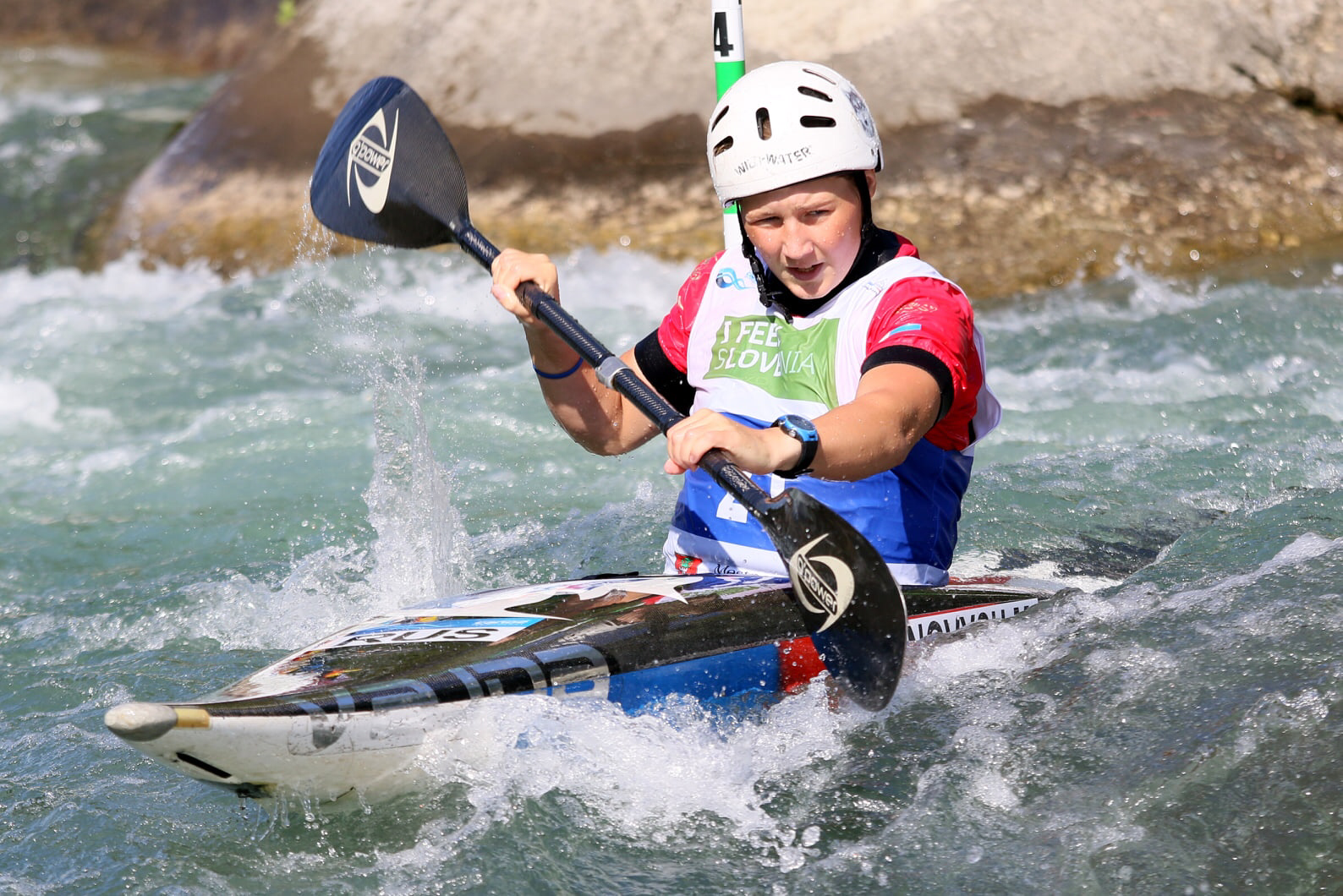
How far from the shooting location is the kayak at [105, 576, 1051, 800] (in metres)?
2.38

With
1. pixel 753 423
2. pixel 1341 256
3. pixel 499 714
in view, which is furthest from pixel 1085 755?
pixel 1341 256

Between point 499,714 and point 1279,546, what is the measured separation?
2.22 m

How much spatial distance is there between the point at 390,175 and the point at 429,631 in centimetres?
157

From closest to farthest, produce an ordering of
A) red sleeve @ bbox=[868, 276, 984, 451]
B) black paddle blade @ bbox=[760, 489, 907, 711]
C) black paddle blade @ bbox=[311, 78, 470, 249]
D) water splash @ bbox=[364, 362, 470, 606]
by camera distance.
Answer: black paddle blade @ bbox=[760, 489, 907, 711] → red sleeve @ bbox=[868, 276, 984, 451] → black paddle blade @ bbox=[311, 78, 470, 249] → water splash @ bbox=[364, 362, 470, 606]

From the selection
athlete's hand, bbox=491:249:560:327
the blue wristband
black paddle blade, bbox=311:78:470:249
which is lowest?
the blue wristband

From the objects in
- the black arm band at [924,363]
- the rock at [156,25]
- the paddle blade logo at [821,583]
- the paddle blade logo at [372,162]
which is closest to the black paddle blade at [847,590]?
the paddle blade logo at [821,583]

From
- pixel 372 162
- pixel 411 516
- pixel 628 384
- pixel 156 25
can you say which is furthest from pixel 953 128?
pixel 156 25

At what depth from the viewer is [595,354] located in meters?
3.02

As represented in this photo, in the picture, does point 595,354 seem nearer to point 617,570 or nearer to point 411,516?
point 411,516

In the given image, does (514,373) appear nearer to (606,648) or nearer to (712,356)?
(712,356)

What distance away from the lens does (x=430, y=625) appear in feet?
9.39

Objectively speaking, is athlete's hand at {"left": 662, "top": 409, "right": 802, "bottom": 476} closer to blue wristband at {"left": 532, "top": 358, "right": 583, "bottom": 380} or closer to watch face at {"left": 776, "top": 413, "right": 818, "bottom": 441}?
watch face at {"left": 776, "top": 413, "right": 818, "bottom": 441}

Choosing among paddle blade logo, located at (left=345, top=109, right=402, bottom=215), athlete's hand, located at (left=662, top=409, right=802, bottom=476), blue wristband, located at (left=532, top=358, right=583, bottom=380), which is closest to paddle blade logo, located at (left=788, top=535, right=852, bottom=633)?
athlete's hand, located at (left=662, top=409, right=802, bottom=476)

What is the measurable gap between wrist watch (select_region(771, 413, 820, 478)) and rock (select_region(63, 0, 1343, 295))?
4.67 meters
